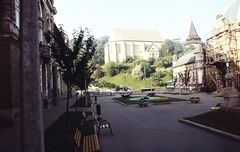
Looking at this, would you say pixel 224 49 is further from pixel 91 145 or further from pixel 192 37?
pixel 192 37

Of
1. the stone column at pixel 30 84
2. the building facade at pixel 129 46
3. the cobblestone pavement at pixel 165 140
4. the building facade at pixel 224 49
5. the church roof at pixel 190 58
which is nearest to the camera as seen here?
the stone column at pixel 30 84

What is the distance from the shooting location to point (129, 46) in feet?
384

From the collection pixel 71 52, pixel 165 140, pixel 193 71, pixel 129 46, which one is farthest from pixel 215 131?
pixel 129 46

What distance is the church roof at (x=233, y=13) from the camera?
40572 millimetres

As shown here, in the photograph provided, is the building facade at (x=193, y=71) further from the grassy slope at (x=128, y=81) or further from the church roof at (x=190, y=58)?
the grassy slope at (x=128, y=81)

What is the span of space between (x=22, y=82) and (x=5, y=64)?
12.7 m

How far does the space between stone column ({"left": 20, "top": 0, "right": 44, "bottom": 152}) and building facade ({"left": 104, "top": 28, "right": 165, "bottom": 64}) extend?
10517 centimetres

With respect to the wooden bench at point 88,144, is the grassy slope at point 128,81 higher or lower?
higher

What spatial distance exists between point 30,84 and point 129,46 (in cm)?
11518

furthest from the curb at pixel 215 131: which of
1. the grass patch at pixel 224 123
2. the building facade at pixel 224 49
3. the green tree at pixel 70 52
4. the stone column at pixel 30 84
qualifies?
the building facade at pixel 224 49

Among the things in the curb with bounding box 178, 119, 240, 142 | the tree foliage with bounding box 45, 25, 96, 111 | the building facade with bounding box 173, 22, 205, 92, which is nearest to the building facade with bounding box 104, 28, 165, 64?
the building facade with bounding box 173, 22, 205, 92

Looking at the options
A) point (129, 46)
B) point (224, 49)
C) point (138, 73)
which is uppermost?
point (129, 46)

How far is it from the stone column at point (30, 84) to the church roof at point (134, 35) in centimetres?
11429

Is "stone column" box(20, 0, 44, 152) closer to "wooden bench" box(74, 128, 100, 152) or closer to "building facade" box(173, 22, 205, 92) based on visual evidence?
"wooden bench" box(74, 128, 100, 152)
